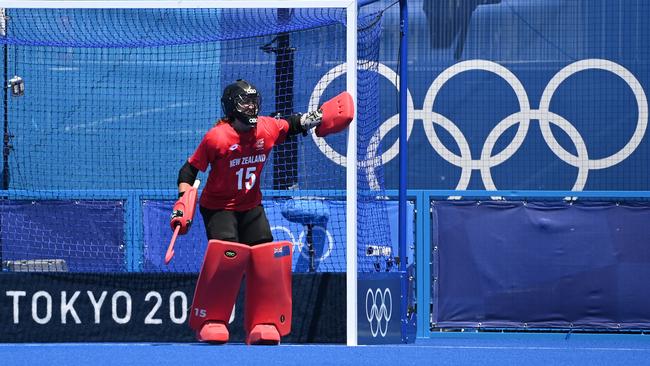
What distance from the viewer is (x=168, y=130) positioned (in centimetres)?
923

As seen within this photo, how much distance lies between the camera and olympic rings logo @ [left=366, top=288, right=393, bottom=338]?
277 inches

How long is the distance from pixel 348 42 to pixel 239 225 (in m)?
1.35

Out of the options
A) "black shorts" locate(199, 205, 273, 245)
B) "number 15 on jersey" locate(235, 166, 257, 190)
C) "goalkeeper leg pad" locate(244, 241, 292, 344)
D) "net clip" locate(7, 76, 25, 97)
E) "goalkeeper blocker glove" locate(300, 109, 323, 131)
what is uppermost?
"net clip" locate(7, 76, 25, 97)

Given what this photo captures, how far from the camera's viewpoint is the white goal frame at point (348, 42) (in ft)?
22.3

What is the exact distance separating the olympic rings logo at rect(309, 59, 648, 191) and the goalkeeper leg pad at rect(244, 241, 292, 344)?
4114 mm

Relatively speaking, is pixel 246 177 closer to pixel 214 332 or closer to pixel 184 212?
pixel 184 212

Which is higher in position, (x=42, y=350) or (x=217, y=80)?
(x=217, y=80)

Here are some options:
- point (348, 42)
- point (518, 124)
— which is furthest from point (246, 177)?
point (518, 124)

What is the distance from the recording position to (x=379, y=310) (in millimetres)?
7160

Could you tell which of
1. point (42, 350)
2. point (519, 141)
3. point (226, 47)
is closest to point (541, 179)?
point (519, 141)

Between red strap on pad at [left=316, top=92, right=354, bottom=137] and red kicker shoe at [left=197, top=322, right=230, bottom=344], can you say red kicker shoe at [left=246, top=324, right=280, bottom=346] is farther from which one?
red strap on pad at [left=316, top=92, right=354, bottom=137]

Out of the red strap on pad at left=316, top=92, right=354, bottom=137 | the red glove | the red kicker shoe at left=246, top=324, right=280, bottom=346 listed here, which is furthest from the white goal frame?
the red glove

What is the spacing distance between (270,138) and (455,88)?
164 inches

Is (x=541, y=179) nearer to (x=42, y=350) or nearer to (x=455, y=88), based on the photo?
(x=455, y=88)
